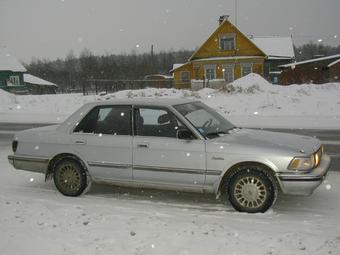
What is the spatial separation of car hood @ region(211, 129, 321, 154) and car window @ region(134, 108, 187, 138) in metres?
0.62

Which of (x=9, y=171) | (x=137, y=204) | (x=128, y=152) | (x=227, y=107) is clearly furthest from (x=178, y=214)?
(x=227, y=107)

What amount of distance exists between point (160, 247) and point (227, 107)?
18.4 m

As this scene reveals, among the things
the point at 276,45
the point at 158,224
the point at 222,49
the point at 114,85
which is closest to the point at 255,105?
the point at 114,85

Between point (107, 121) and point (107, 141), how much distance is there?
1.12 ft

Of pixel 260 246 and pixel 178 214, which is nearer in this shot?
pixel 260 246

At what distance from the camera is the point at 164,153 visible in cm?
635

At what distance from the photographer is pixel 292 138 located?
6621mm

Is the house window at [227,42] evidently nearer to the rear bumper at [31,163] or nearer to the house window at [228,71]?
the house window at [228,71]

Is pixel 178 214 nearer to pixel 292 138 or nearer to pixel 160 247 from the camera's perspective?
pixel 160 247

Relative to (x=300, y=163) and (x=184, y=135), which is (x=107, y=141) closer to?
(x=184, y=135)

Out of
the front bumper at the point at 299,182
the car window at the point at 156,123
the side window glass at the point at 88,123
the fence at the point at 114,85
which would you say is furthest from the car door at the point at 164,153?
the fence at the point at 114,85

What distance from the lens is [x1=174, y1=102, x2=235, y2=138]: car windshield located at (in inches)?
255

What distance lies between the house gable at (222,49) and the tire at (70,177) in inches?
1471

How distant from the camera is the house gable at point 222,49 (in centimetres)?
4306
